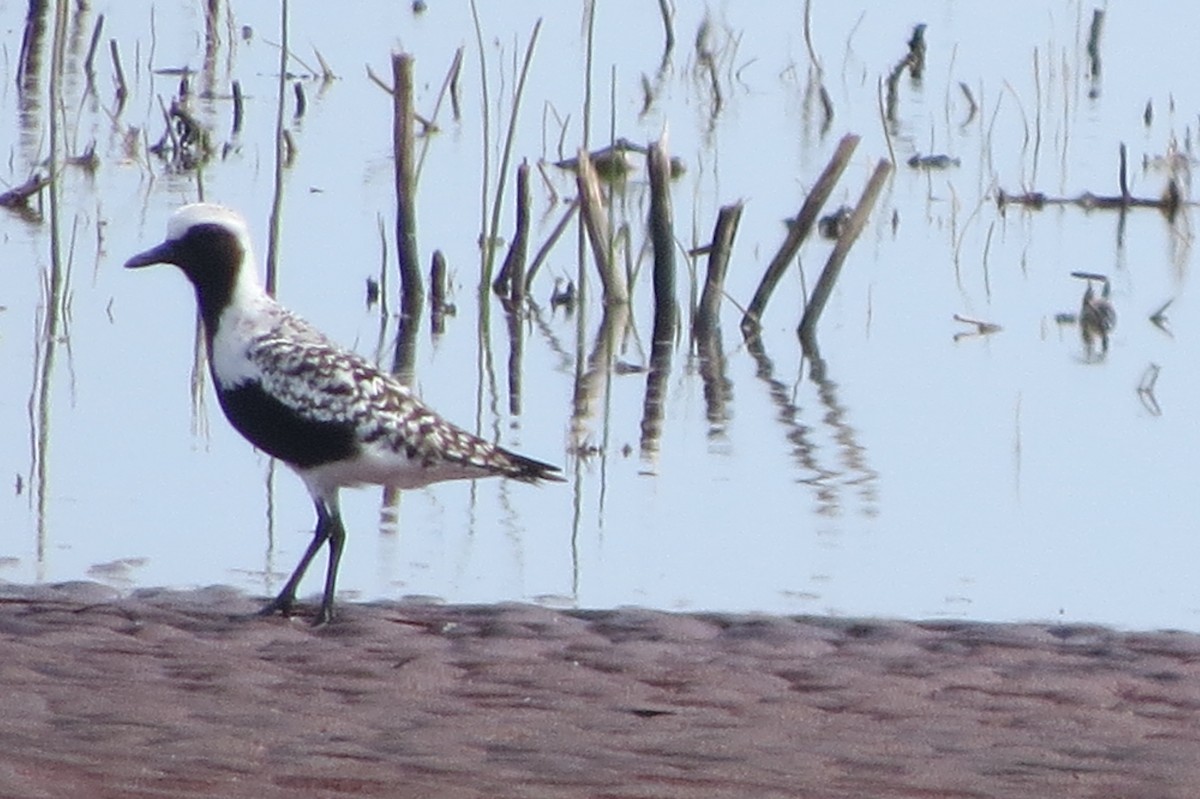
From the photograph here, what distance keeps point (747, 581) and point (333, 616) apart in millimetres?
1965

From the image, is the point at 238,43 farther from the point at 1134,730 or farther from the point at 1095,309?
the point at 1134,730

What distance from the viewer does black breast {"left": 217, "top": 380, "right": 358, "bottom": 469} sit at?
6996 mm

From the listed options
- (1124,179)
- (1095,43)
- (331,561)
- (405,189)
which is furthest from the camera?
(1095,43)

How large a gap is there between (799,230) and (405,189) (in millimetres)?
1709

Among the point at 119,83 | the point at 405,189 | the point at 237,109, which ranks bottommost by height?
the point at 405,189

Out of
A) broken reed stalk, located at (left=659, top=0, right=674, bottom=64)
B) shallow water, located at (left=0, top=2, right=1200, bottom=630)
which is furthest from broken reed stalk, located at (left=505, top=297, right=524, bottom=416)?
broken reed stalk, located at (left=659, top=0, right=674, bottom=64)

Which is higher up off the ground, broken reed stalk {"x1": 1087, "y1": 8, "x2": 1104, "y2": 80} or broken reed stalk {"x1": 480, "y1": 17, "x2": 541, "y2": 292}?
broken reed stalk {"x1": 1087, "y1": 8, "x2": 1104, "y2": 80}

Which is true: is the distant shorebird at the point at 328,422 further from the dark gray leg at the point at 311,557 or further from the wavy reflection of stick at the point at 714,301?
the wavy reflection of stick at the point at 714,301

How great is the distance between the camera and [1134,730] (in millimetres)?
5363

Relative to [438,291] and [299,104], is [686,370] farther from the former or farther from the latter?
[299,104]

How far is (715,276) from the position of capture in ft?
41.1

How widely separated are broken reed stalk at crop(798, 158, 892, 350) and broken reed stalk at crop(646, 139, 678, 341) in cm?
60

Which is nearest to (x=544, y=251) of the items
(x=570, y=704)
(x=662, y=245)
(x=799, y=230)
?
(x=662, y=245)

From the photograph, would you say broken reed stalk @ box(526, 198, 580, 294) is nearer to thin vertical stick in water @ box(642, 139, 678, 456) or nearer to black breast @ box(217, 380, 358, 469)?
thin vertical stick in water @ box(642, 139, 678, 456)
